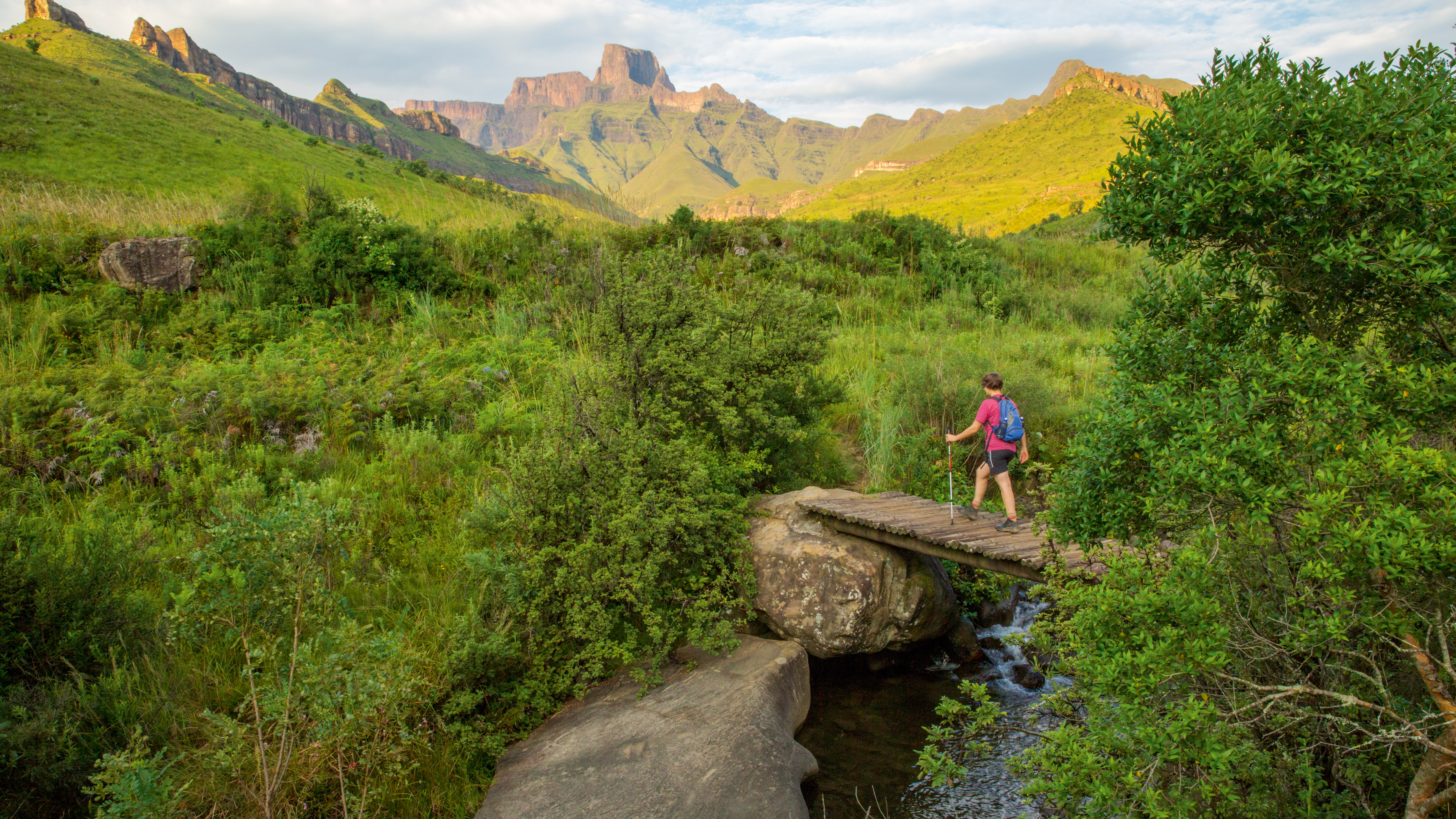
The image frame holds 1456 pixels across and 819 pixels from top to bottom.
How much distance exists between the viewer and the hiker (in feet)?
22.9

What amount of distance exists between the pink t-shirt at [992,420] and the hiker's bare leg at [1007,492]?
10.9 inches

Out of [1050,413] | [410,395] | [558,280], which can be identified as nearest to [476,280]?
[558,280]

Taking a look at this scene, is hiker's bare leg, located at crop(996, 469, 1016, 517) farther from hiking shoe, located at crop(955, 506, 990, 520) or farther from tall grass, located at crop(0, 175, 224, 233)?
tall grass, located at crop(0, 175, 224, 233)

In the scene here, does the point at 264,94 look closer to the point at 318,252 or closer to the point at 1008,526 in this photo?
the point at 318,252

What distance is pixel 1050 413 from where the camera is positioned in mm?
9219

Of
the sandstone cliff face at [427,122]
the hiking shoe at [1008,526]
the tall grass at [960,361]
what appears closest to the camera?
the hiking shoe at [1008,526]

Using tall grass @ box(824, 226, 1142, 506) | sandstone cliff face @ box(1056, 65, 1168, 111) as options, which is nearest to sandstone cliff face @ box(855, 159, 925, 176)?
sandstone cliff face @ box(1056, 65, 1168, 111)

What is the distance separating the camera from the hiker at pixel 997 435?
6.98 metres

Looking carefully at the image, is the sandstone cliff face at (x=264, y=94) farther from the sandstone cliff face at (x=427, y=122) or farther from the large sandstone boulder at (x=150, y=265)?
the large sandstone boulder at (x=150, y=265)

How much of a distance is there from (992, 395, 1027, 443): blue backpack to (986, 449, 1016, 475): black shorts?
12cm

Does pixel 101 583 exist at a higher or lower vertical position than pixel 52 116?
lower

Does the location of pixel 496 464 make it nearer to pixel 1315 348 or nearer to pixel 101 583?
pixel 101 583

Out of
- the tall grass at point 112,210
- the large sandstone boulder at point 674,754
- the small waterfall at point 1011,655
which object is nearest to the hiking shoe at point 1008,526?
the small waterfall at point 1011,655

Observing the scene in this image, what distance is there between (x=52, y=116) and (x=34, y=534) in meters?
38.4
